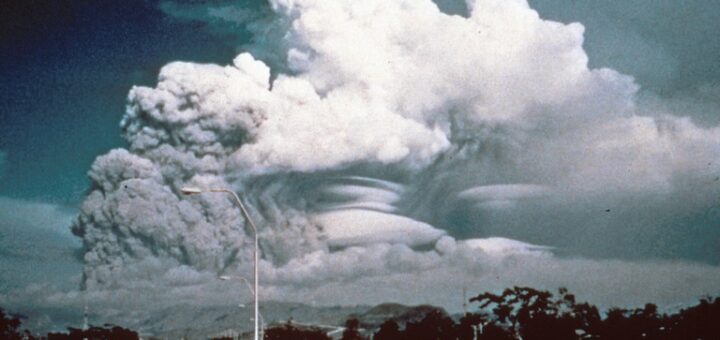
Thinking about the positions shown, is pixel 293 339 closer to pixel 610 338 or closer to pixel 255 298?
pixel 610 338

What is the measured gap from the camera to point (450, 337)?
113 metres

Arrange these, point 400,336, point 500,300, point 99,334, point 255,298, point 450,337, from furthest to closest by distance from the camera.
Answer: point 99,334 → point 400,336 → point 450,337 → point 500,300 → point 255,298

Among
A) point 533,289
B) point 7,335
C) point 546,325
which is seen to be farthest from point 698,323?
point 7,335

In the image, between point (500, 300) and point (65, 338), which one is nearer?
point (500, 300)

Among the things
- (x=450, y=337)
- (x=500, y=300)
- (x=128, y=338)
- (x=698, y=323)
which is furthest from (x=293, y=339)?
(x=698, y=323)

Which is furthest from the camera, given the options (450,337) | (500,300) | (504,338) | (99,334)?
(99,334)

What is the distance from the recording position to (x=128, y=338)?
15450cm

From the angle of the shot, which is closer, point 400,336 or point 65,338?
point 400,336

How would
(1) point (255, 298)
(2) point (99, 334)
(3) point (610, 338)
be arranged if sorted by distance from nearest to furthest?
(1) point (255, 298)
(3) point (610, 338)
(2) point (99, 334)

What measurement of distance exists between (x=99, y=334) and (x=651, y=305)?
346 feet

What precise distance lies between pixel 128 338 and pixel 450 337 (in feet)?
243

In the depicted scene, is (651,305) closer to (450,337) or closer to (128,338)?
(450,337)

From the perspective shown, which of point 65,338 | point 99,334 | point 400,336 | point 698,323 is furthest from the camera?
point 99,334

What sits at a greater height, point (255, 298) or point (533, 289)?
point (533, 289)
